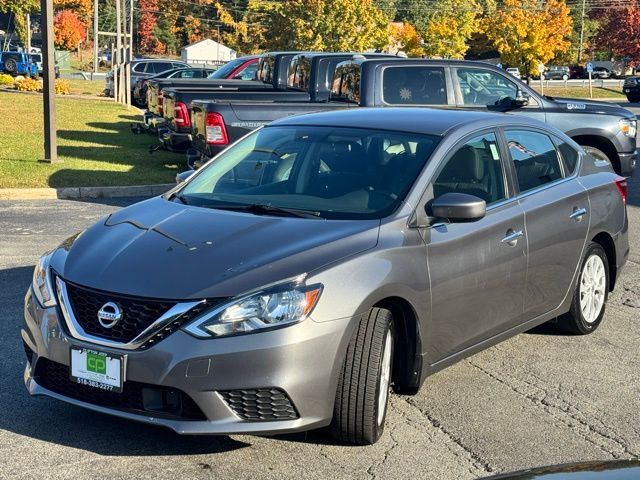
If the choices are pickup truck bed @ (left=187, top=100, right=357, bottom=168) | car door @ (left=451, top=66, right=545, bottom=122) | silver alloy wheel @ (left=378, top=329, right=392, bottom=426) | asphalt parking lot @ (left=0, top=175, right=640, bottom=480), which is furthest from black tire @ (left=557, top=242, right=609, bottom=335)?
pickup truck bed @ (left=187, top=100, right=357, bottom=168)

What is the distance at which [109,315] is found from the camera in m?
4.62

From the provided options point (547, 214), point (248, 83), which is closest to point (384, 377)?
point (547, 214)

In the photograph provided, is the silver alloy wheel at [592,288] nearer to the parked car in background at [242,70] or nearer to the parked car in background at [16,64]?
the parked car in background at [242,70]

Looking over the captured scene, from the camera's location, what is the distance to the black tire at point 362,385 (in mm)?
4762

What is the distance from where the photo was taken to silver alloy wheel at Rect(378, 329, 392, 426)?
4.95 meters

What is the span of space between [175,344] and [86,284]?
62 cm

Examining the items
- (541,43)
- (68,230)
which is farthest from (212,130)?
(541,43)

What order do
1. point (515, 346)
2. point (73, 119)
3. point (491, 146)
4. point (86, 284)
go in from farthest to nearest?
point (73, 119)
point (515, 346)
point (491, 146)
point (86, 284)

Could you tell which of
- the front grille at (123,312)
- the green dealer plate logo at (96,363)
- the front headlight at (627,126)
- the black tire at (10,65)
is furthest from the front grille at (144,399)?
the black tire at (10,65)

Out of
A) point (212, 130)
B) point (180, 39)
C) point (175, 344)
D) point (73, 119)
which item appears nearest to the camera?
point (175, 344)

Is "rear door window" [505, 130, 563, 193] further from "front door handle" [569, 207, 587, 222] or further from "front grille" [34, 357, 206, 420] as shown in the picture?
"front grille" [34, 357, 206, 420]

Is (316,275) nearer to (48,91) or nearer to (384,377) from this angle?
(384,377)

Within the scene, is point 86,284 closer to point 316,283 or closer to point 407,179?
point 316,283

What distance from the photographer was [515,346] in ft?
22.9
